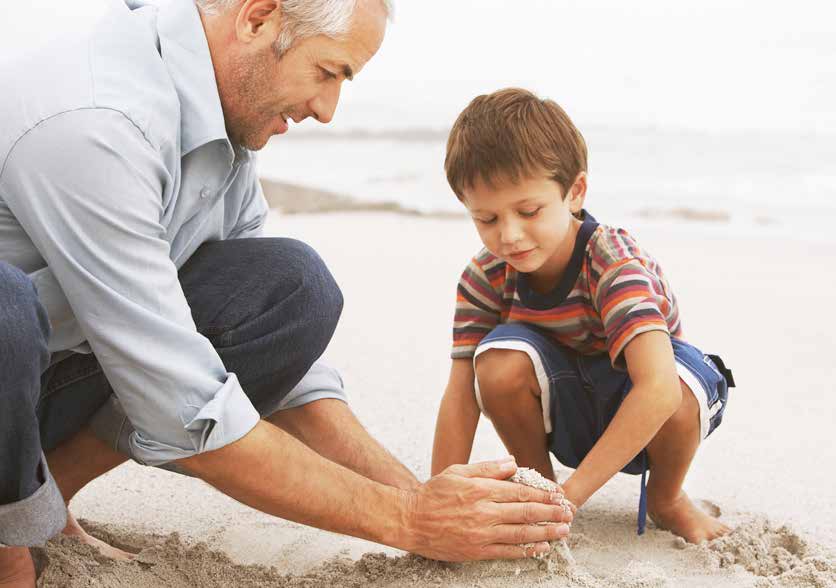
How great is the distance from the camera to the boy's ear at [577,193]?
2248 mm

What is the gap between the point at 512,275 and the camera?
2.33 m

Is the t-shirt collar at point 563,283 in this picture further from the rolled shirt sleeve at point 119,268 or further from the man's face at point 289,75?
the rolled shirt sleeve at point 119,268

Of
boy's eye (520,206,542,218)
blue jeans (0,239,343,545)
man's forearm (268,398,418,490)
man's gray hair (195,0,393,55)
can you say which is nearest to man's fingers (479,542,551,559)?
man's forearm (268,398,418,490)

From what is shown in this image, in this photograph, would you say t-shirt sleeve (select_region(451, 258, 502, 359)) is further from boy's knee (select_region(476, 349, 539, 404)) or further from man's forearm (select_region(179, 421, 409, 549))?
man's forearm (select_region(179, 421, 409, 549))

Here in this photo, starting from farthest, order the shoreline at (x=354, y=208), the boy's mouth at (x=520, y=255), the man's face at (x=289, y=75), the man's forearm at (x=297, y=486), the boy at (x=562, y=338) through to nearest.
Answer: the shoreline at (x=354, y=208), the boy's mouth at (x=520, y=255), the boy at (x=562, y=338), the man's face at (x=289, y=75), the man's forearm at (x=297, y=486)

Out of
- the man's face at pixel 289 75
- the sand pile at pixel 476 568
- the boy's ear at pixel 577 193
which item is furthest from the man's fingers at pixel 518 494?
the man's face at pixel 289 75

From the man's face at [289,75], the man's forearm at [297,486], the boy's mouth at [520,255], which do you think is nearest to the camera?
the man's forearm at [297,486]

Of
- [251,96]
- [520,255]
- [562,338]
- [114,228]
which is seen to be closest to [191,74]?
[251,96]

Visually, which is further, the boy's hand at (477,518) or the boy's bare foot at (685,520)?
the boy's bare foot at (685,520)

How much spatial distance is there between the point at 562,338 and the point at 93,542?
112 centimetres

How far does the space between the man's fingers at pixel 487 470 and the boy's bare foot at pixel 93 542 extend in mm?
692

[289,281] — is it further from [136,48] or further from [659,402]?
[659,402]

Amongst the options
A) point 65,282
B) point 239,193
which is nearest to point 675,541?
point 239,193

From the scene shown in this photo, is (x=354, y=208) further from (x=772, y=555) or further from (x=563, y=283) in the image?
(x=772, y=555)
